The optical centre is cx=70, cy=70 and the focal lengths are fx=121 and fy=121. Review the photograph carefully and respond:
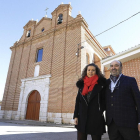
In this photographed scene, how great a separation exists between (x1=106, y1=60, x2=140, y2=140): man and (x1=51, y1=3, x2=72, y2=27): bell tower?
1097cm

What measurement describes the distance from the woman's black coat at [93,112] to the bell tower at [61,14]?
35.6 ft

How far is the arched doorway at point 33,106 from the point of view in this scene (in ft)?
34.6

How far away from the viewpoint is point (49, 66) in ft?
36.1

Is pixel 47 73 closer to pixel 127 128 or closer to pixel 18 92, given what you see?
pixel 18 92

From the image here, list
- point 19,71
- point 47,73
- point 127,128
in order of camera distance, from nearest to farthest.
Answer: point 127,128, point 47,73, point 19,71

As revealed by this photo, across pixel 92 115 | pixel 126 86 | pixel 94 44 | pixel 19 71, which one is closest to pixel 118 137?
pixel 92 115

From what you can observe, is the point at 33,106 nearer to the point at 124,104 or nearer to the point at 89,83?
the point at 89,83

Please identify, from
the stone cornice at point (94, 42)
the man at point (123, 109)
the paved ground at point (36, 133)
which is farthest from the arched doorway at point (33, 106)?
the man at point (123, 109)

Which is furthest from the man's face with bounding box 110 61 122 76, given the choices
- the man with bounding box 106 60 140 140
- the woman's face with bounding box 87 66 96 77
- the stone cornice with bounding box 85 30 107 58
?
the stone cornice with bounding box 85 30 107 58

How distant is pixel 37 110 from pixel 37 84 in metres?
2.28

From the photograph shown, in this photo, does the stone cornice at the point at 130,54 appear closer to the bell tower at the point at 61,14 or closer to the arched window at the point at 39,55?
the bell tower at the point at 61,14

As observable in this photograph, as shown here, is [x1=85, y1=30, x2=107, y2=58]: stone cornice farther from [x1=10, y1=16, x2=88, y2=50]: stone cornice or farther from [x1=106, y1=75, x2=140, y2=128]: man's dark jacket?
[x1=106, y1=75, x2=140, y2=128]: man's dark jacket

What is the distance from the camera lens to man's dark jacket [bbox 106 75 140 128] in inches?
70.8

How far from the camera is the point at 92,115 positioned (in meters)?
2.02
